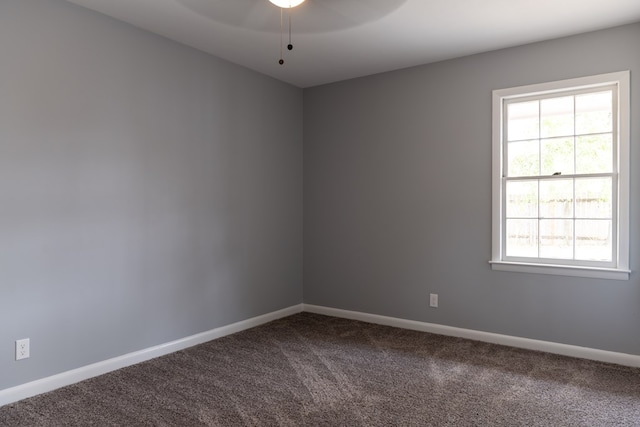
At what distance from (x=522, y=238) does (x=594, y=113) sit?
113 centimetres

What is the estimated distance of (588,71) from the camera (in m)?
3.40

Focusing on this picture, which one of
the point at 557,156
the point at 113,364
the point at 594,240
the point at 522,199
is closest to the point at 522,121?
the point at 557,156

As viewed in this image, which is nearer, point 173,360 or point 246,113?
point 173,360

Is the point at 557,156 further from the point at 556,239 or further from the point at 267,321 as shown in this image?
the point at 267,321

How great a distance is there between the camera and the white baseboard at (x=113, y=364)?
8.79ft

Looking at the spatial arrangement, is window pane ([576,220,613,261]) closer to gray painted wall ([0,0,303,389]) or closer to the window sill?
the window sill

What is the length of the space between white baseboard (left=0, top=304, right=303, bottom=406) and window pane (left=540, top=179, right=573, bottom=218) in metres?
2.80

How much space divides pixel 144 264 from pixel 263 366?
1.19 metres

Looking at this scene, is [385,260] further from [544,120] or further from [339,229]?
[544,120]

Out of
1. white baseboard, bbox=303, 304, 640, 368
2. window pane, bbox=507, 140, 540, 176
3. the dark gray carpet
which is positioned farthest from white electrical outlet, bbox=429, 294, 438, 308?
window pane, bbox=507, 140, 540, 176

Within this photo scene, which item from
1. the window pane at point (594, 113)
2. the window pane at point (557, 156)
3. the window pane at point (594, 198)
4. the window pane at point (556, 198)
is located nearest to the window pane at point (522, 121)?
the window pane at point (557, 156)

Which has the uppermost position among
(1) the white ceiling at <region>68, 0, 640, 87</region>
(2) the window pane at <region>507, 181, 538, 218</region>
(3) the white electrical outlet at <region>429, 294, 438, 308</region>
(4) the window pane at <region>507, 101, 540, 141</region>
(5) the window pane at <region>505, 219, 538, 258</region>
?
(1) the white ceiling at <region>68, 0, 640, 87</region>

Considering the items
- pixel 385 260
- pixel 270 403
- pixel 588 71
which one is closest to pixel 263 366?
pixel 270 403

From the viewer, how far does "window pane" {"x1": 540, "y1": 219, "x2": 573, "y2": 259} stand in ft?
11.7
